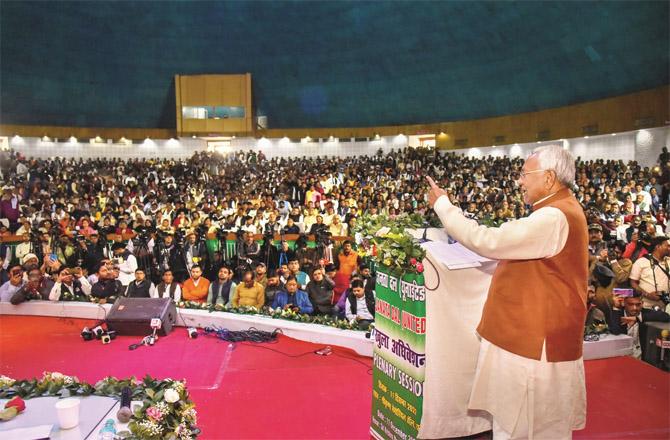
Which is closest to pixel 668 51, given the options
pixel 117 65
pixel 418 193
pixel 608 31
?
pixel 608 31

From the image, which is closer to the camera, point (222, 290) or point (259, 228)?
point (222, 290)

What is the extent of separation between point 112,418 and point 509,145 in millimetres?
21992

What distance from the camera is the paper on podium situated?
2408mm

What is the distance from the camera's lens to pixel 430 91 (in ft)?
79.0

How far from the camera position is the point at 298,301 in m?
5.93

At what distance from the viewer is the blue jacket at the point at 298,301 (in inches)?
232

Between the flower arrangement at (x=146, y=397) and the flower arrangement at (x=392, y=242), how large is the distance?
135 cm

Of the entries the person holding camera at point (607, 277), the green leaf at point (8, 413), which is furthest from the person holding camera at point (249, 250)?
the green leaf at point (8, 413)

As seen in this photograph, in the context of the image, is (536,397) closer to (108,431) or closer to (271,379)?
(108,431)

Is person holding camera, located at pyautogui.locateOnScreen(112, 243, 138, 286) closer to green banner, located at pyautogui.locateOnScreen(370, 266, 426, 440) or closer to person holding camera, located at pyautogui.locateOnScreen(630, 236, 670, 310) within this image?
green banner, located at pyautogui.locateOnScreen(370, 266, 426, 440)

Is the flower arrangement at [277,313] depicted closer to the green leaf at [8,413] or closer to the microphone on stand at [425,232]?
the microphone on stand at [425,232]

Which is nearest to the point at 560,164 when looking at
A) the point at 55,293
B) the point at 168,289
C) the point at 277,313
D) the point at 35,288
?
the point at 277,313

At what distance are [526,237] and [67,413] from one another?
7.65 ft

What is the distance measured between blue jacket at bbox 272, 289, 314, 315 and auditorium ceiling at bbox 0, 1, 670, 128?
648 inches
